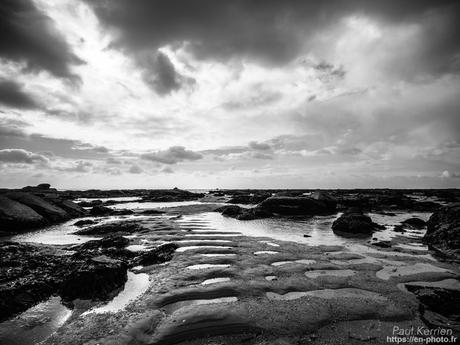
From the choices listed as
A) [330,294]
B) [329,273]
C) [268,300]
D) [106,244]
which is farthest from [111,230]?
[330,294]

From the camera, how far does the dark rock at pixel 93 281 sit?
6684mm

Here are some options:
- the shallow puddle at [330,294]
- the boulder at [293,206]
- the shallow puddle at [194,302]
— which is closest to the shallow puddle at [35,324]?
the shallow puddle at [194,302]

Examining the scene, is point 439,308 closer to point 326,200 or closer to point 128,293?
point 128,293

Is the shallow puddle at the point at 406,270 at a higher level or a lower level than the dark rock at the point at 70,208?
lower

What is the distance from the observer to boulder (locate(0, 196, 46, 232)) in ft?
59.1

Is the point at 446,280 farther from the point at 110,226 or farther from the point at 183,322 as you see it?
the point at 110,226

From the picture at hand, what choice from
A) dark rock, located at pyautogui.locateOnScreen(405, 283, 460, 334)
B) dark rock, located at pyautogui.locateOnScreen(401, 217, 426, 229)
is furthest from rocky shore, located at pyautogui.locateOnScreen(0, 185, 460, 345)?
dark rock, located at pyautogui.locateOnScreen(401, 217, 426, 229)

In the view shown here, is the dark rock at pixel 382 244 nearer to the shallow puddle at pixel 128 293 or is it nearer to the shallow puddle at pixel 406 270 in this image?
the shallow puddle at pixel 406 270

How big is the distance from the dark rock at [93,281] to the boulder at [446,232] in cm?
1258

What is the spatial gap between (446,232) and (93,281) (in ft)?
48.5

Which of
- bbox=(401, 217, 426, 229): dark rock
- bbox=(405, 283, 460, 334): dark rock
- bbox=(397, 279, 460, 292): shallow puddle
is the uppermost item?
bbox=(405, 283, 460, 334): dark rock

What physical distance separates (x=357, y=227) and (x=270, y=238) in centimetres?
604

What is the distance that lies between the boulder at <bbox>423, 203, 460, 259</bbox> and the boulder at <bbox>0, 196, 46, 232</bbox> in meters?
25.7

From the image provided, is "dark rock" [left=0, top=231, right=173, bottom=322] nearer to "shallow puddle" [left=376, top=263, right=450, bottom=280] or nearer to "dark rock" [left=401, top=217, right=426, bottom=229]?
"shallow puddle" [left=376, top=263, right=450, bottom=280]
